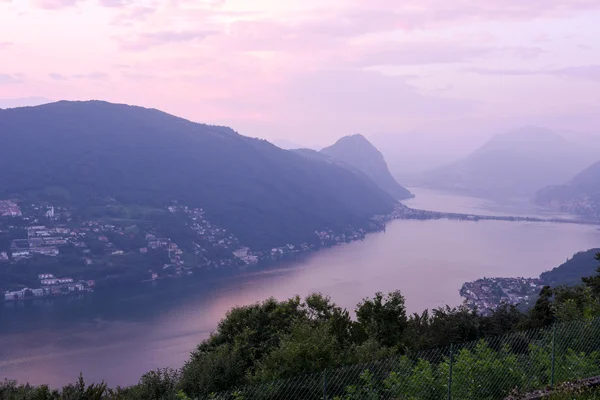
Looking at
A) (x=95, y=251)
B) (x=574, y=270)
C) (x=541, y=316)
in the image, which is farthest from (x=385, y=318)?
(x=95, y=251)

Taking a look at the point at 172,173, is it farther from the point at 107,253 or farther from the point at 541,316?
the point at 541,316

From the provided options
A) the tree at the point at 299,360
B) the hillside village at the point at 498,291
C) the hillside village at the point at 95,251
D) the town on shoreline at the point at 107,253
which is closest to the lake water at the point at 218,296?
the hillside village at the point at 498,291

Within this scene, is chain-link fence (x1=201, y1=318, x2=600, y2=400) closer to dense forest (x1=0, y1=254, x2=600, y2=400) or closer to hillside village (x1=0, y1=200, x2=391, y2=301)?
dense forest (x1=0, y1=254, x2=600, y2=400)

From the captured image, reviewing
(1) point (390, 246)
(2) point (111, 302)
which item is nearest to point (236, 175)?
(1) point (390, 246)

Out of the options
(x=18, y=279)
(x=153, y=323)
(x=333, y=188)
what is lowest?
(x=153, y=323)

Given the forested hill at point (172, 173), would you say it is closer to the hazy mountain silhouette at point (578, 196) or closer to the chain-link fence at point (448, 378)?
the hazy mountain silhouette at point (578, 196)

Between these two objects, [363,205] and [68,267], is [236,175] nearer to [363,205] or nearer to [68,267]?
[363,205]
